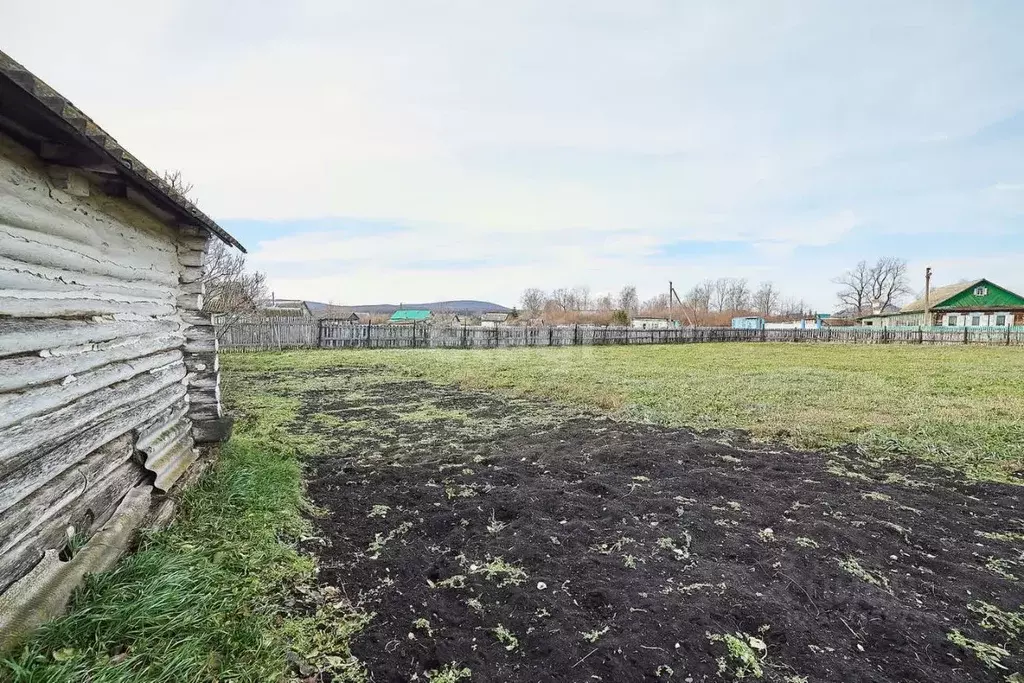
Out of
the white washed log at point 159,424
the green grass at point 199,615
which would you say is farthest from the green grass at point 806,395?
the white washed log at point 159,424

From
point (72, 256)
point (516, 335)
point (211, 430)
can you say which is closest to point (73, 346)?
point (72, 256)

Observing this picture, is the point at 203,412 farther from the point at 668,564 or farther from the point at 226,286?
the point at 226,286

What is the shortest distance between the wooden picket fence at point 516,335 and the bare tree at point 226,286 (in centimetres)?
98

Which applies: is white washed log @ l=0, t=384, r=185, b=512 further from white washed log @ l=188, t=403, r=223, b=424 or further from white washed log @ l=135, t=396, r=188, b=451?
white washed log @ l=188, t=403, r=223, b=424

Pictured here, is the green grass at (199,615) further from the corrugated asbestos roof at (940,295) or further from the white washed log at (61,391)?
the corrugated asbestos roof at (940,295)

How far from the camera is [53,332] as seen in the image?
101 inches

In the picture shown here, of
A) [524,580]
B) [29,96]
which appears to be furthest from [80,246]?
[524,580]

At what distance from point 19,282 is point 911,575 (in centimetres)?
524

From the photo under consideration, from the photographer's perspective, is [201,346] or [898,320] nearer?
[201,346]

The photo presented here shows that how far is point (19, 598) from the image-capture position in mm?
2121

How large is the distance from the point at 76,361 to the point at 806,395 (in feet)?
35.9

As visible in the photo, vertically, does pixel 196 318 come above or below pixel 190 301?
below

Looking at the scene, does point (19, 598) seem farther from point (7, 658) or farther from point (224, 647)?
point (224, 647)

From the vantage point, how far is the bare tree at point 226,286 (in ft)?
48.4
